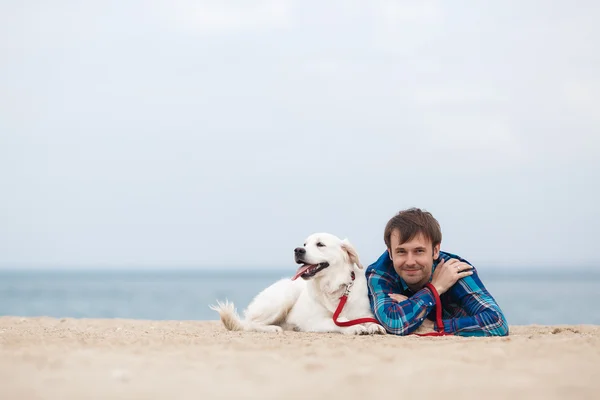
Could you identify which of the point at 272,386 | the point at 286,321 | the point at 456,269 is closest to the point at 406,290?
the point at 456,269

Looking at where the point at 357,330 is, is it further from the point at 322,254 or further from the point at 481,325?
the point at 481,325

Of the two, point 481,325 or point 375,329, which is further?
point 375,329

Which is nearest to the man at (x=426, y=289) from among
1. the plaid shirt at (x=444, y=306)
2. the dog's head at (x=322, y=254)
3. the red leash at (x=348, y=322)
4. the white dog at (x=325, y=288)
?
the plaid shirt at (x=444, y=306)

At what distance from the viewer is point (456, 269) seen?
5.50 metres

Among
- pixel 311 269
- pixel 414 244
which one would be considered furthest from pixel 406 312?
pixel 311 269

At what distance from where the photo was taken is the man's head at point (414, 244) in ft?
17.9

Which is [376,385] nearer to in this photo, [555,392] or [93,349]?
[555,392]

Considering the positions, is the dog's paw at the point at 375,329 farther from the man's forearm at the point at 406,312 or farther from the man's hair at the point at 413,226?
the man's hair at the point at 413,226

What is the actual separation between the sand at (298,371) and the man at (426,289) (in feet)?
3.85

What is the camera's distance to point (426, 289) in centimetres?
543

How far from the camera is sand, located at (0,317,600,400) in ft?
8.63

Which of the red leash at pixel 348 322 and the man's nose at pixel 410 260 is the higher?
the man's nose at pixel 410 260

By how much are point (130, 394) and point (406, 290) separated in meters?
3.66

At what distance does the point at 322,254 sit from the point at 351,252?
0.30 metres
